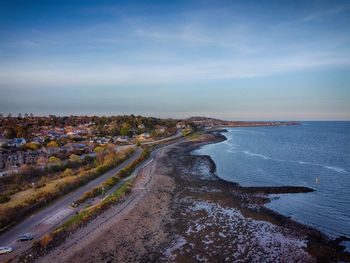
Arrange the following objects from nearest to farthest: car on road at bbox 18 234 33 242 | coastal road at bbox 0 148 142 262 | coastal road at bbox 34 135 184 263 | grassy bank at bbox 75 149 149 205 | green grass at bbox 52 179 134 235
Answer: coastal road at bbox 34 135 184 263 → coastal road at bbox 0 148 142 262 → car on road at bbox 18 234 33 242 → green grass at bbox 52 179 134 235 → grassy bank at bbox 75 149 149 205

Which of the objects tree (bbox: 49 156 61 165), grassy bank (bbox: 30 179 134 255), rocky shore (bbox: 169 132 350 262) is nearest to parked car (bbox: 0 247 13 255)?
grassy bank (bbox: 30 179 134 255)

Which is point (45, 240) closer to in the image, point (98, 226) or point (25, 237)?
point (25, 237)

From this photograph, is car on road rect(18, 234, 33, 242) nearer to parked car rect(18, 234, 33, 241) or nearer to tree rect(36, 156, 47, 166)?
parked car rect(18, 234, 33, 241)

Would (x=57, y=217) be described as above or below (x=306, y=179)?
below

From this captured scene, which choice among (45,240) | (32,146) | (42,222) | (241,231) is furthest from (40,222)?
(32,146)

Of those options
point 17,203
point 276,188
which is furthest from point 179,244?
point 276,188

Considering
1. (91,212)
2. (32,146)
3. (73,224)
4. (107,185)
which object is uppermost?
(32,146)

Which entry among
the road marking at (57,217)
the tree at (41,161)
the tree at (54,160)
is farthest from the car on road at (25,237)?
the tree at (54,160)

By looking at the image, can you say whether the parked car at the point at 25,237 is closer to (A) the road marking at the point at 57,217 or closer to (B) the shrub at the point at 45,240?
(B) the shrub at the point at 45,240
